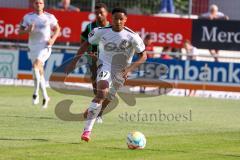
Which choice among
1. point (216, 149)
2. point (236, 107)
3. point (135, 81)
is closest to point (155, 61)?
point (135, 81)

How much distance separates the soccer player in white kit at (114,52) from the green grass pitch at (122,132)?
86 cm

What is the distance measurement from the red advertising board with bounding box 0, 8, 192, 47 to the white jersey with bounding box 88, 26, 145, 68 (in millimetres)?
14383

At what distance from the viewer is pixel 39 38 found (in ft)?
66.1

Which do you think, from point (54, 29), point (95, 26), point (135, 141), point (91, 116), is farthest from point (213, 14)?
point (135, 141)

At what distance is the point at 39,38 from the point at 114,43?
6.06 metres

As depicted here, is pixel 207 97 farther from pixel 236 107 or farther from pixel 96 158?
pixel 96 158

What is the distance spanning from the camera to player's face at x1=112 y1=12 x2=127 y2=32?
14112mm

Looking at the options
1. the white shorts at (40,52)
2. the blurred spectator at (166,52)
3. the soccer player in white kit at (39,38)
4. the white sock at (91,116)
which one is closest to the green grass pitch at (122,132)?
the white sock at (91,116)

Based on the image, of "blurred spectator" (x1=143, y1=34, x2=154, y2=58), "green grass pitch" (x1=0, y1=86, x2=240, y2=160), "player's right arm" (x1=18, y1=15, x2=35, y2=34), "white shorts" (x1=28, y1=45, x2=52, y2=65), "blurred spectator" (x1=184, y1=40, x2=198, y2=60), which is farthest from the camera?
"blurred spectator" (x1=184, y1=40, x2=198, y2=60)

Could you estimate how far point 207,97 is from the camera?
26.8 meters

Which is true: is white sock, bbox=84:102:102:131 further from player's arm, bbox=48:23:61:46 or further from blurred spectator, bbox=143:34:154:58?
blurred spectator, bbox=143:34:154:58

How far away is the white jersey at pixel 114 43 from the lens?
14375mm

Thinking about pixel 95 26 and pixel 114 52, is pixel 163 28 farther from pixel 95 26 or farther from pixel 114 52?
pixel 114 52

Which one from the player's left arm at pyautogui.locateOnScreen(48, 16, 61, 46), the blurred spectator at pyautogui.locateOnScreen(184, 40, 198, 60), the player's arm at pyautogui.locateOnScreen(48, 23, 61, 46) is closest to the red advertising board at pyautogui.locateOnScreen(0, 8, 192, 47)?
the blurred spectator at pyautogui.locateOnScreen(184, 40, 198, 60)
